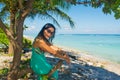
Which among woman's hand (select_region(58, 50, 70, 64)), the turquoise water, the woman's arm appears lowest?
the turquoise water

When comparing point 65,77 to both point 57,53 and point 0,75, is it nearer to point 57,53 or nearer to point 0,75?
point 0,75

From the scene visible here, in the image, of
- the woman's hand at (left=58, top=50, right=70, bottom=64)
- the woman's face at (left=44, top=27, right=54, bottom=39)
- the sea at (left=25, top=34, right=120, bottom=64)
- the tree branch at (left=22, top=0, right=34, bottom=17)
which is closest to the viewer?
the woman's hand at (left=58, top=50, right=70, bottom=64)

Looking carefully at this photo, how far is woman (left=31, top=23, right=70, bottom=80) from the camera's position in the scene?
5898 mm

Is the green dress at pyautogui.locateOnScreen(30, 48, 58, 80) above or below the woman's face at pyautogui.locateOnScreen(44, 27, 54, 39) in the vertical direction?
below

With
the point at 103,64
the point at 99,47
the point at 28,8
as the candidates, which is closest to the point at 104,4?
the point at 28,8

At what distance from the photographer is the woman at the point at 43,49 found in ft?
19.4

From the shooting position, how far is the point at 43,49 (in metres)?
6.00

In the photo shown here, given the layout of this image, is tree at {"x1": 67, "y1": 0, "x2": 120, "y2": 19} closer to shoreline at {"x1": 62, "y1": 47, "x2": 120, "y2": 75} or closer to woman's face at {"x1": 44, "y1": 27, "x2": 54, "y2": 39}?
woman's face at {"x1": 44, "y1": 27, "x2": 54, "y2": 39}

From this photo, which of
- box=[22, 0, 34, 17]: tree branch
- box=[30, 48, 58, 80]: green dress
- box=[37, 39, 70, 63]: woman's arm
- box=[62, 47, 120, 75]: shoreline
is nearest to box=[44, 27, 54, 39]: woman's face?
box=[37, 39, 70, 63]: woman's arm

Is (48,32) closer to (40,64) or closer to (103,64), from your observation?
(40,64)

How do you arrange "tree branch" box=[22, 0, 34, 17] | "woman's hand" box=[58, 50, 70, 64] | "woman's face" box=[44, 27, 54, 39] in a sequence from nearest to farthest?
"woman's hand" box=[58, 50, 70, 64]
"woman's face" box=[44, 27, 54, 39]
"tree branch" box=[22, 0, 34, 17]

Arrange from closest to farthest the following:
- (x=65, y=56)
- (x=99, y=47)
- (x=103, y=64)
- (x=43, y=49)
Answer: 1. (x=65, y=56)
2. (x=43, y=49)
3. (x=103, y=64)
4. (x=99, y=47)

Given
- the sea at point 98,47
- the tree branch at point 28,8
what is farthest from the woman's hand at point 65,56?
the sea at point 98,47

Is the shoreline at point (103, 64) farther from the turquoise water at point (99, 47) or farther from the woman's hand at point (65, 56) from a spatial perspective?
the woman's hand at point (65, 56)
